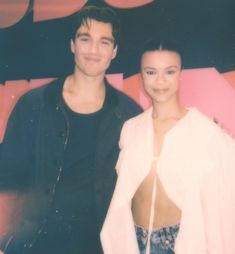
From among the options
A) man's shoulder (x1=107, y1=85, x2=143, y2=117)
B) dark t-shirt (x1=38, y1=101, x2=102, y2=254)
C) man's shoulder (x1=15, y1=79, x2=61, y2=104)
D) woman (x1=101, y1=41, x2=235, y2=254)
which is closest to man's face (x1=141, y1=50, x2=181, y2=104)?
woman (x1=101, y1=41, x2=235, y2=254)

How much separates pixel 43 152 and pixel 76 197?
27 cm

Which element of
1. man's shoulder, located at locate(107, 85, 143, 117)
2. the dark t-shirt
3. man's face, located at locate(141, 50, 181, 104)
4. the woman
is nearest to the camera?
the woman

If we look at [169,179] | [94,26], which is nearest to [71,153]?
[169,179]

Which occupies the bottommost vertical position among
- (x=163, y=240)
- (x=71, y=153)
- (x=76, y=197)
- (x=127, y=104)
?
(x=163, y=240)

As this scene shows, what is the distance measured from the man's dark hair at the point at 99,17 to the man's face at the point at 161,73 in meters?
0.27

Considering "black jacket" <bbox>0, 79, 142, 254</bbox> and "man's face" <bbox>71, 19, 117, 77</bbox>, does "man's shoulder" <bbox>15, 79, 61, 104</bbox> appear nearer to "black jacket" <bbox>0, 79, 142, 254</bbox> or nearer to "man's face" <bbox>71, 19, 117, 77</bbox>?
"black jacket" <bbox>0, 79, 142, 254</bbox>

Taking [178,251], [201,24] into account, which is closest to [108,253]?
[178,251]

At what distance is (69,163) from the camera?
1.67 meters

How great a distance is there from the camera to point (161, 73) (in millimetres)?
1555

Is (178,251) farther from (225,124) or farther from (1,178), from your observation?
(1,178)

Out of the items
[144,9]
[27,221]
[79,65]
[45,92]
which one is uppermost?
[144,9]

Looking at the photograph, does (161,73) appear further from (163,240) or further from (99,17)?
(163,240)

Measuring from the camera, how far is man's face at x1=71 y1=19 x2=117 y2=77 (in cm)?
171

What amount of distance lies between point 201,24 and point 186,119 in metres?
0.53
